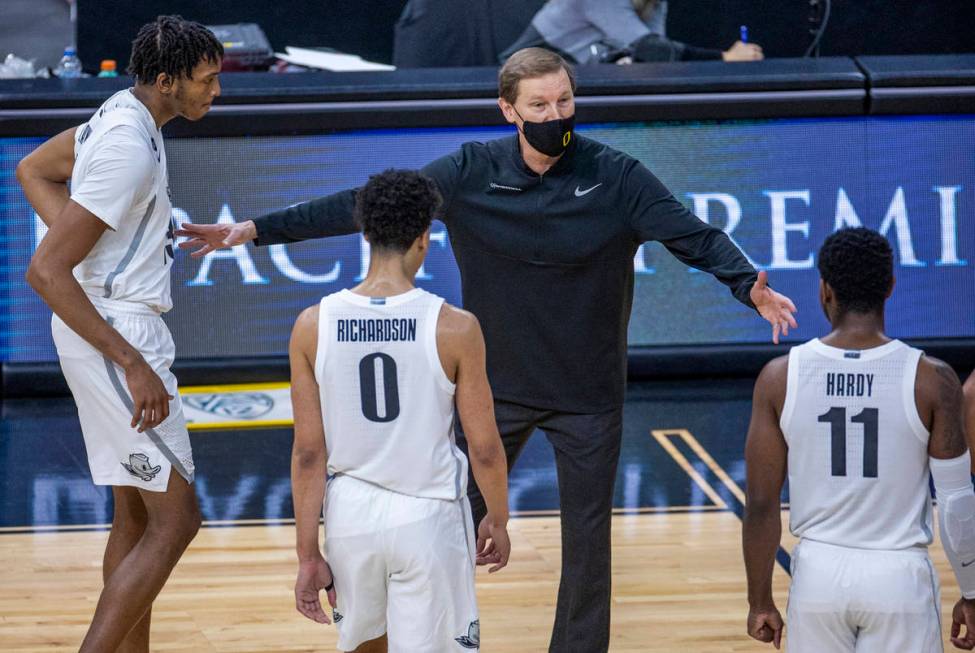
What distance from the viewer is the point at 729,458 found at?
6469mm

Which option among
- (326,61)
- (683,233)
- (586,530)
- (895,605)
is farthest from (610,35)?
(895,605)

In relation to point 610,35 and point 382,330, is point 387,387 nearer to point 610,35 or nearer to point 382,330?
point 382,330

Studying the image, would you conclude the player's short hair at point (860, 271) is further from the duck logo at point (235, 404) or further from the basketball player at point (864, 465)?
the duck logo at point (235, 404)

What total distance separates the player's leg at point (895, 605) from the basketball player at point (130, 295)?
174 centimetres

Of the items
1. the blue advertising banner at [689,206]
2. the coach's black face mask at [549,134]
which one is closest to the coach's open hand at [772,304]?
the coach's black face mask at [549,134]

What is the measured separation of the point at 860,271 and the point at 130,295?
1.79 m

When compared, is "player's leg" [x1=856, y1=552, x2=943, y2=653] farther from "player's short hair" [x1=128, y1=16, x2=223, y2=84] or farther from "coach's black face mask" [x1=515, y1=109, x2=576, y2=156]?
"player's short hair" [x1=128, y1=16, x2=223, y2=84]

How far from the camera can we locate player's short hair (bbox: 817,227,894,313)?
3.06 m

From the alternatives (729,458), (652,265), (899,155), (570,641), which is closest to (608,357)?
(570,641)

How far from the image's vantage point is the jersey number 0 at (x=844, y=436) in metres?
3.01

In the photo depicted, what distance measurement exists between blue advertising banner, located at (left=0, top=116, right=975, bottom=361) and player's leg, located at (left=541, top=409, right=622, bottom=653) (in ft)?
10.5

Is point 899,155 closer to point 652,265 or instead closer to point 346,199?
point 652,265

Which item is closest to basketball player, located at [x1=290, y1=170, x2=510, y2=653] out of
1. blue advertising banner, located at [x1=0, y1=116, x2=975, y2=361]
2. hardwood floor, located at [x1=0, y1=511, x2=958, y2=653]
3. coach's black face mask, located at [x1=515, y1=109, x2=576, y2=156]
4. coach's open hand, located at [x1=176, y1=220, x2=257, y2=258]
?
coach's black face mask, located at [x1=515, y1=109, x2=576, y2=156]

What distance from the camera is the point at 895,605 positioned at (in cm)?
293
